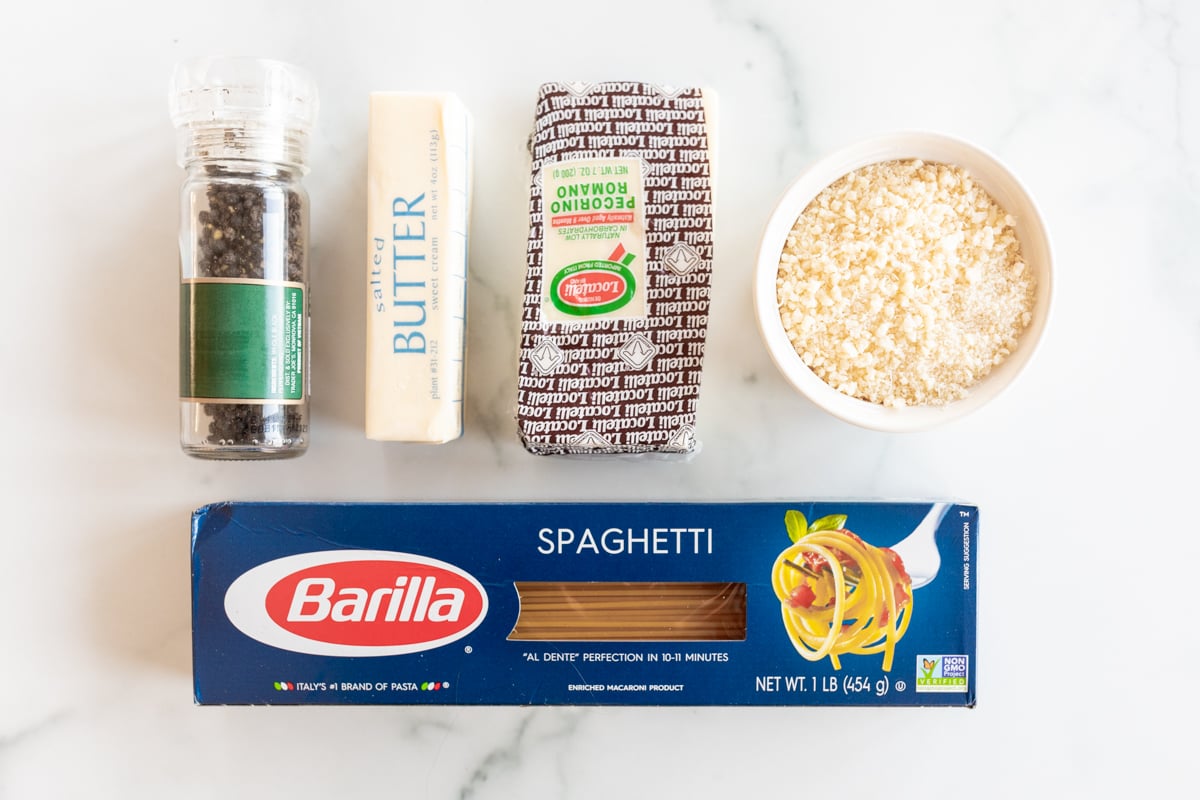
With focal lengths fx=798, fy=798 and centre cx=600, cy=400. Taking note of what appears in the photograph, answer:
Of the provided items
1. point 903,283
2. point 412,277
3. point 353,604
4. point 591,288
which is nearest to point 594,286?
point 591,288

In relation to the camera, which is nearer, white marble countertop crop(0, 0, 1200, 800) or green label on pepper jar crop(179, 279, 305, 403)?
green label on pepper jar crop(179, 279, 305, 403)

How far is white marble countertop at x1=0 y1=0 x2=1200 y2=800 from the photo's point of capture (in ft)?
2.79

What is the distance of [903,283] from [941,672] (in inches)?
14.7

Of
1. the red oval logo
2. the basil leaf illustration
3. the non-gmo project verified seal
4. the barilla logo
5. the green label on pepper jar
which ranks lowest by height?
the non-gmo project verified seal

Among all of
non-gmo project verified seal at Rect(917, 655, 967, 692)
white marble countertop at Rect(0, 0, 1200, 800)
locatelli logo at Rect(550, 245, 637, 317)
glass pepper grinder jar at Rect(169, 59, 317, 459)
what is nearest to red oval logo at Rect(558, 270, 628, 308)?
locatelli logo at Rect(550, 245, 637, 317)

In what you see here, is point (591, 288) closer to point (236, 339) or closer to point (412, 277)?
point (412, 277)

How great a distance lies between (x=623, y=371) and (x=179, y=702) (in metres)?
0.62

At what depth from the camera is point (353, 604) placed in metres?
0.78

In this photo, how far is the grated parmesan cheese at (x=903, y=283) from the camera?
0.74m

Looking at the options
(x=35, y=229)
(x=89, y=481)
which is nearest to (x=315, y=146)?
(x=35, y=229)

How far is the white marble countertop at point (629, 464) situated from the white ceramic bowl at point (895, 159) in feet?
0.39

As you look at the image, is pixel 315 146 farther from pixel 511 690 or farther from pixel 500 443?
pixel 511 690

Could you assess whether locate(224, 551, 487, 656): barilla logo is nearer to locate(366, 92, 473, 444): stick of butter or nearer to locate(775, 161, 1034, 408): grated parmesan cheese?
locate(366, 92, 473, 444): stick of butter

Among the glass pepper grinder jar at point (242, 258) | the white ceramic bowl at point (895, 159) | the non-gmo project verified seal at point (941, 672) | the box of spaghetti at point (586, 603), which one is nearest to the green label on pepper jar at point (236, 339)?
the glass pepper grinder jar at point (242, 258)
